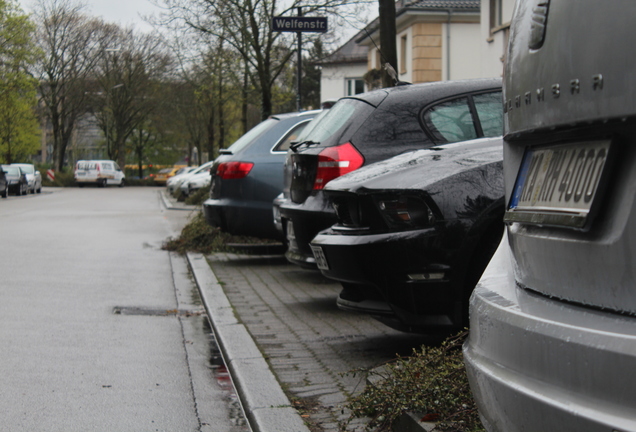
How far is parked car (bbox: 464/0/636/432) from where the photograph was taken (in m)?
1.78

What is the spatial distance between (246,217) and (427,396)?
6893mm

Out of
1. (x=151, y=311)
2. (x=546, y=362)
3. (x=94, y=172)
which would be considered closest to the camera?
(x=546, y=362)

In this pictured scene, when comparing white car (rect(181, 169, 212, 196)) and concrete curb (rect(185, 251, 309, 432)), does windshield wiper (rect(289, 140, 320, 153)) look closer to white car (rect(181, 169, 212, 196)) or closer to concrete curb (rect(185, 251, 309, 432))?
concrete curb (rect(185, 251, 309, 432))

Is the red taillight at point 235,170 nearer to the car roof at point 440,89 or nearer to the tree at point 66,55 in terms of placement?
the car roof at point 440,89

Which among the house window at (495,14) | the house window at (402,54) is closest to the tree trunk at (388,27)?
the house window at (495,14)

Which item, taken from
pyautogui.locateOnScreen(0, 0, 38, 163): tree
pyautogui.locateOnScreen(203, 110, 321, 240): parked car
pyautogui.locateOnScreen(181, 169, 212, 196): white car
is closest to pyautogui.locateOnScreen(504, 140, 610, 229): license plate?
pyautogui.locateOnScreen(203, 110, 321, 240): parked car

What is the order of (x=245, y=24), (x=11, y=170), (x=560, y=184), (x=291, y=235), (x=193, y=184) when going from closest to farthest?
(x=560, y=184) → (x=291, y=235) → (x=245, y=24) → (x=193, y=184) → (x=11, y=170)

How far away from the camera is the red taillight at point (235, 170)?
10.4 m

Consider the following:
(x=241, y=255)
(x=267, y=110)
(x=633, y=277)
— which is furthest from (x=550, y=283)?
(x=267, y=110)

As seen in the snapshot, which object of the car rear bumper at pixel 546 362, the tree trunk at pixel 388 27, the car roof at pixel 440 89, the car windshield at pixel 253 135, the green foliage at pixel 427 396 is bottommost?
the green foliage at pixel 427 396

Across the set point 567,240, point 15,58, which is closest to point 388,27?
point 567,240

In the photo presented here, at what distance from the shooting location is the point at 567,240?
204 centimetres

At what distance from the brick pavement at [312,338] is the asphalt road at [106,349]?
36 centimetres

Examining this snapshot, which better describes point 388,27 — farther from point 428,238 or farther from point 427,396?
point 427,396
